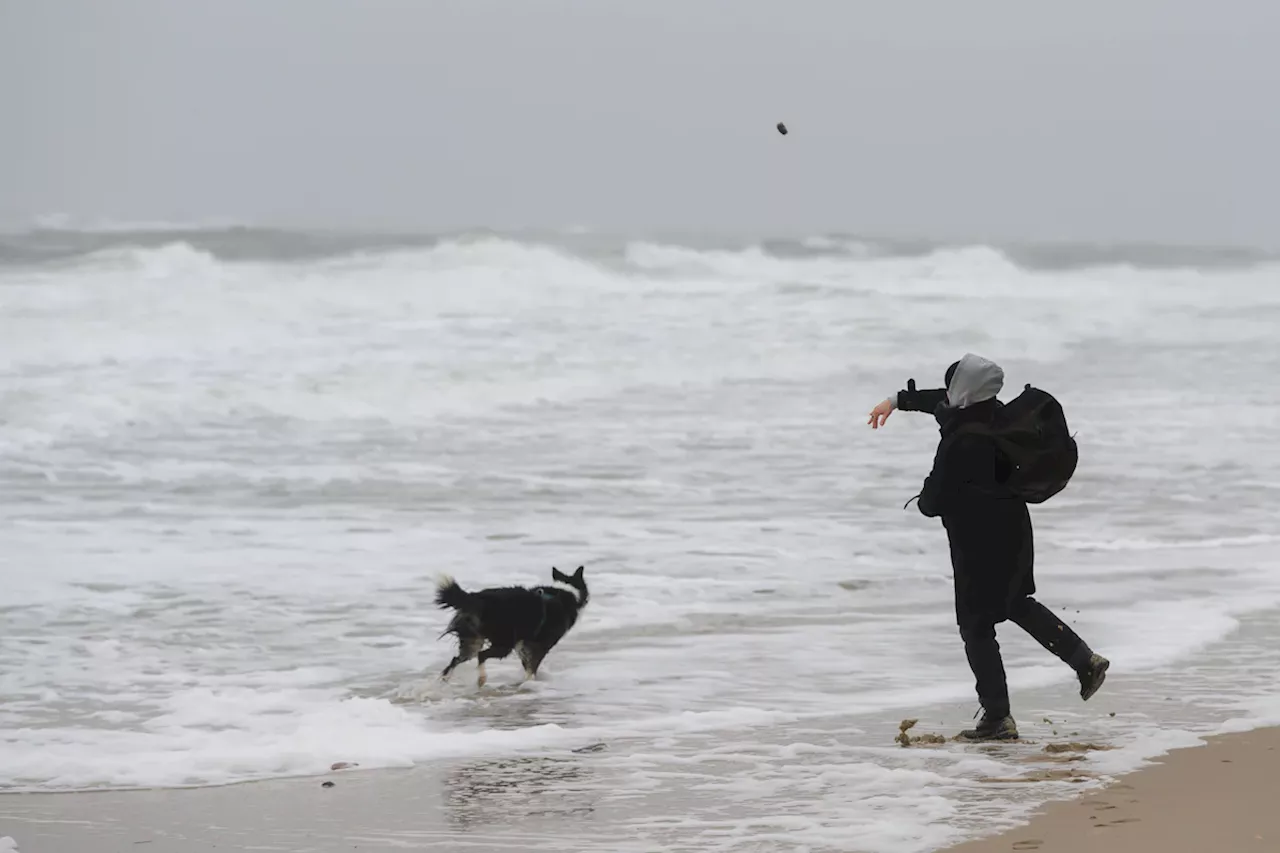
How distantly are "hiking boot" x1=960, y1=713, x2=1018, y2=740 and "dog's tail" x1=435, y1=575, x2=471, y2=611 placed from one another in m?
2.05

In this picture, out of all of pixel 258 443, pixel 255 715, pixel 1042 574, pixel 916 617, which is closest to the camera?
pixel 255 715

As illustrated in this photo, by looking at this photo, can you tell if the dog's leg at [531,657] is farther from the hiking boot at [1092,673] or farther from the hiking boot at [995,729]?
the hiking boot at [1092,673]

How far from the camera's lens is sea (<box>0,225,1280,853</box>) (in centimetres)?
501

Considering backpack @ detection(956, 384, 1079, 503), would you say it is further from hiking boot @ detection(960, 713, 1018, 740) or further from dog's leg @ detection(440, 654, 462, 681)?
dog's leg @ detection(440, 654, 462, 681)

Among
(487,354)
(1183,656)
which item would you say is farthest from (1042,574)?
(487,354)

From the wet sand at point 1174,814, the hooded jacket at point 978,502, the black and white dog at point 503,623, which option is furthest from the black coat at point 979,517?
the black and white dog at point 503,623

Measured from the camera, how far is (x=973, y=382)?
473 centimetres

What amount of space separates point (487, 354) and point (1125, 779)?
1742 centimetres

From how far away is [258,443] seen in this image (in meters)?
14.1

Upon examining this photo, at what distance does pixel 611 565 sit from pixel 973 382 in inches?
159

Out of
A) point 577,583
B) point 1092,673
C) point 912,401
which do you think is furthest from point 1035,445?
point 577,583

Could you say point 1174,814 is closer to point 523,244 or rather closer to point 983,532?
point 983,532

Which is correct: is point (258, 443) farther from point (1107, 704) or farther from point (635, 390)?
point (1107, 704)

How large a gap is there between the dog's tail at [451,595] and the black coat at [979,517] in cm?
203
